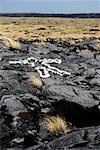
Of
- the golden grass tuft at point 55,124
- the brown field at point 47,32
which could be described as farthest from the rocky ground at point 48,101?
the brown field at point 47,32

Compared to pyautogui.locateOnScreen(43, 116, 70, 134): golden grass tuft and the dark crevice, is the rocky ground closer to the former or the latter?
the dark crevice

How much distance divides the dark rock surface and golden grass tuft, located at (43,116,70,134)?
27 cm

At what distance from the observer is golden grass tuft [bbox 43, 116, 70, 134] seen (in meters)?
12.6

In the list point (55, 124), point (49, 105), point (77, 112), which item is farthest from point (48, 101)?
point (55, 124)

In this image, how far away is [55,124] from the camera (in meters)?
12.9

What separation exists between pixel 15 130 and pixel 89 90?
14.6 feet

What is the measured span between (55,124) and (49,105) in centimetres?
158

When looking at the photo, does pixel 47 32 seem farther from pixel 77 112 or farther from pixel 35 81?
pixel 77 112

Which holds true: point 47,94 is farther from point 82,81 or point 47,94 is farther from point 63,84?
point 82,81

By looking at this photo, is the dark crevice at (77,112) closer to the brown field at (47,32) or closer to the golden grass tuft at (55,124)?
the golden grass tuft at (55,124)

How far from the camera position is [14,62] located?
19.1 meters

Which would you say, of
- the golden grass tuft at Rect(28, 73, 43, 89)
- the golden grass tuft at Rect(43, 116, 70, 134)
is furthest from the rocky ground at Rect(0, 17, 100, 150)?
the golden grass tuft at Rect(43, 116, 70, 134)

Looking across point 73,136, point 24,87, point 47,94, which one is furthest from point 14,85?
point 73,136

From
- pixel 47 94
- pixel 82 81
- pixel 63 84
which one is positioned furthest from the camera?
pixel 82 81
